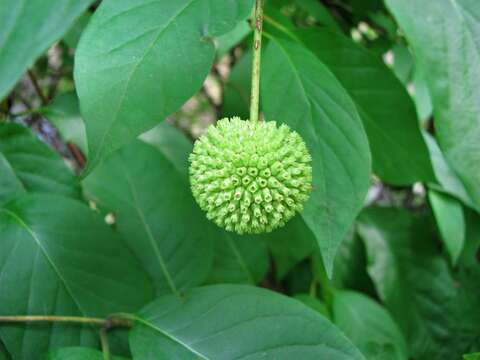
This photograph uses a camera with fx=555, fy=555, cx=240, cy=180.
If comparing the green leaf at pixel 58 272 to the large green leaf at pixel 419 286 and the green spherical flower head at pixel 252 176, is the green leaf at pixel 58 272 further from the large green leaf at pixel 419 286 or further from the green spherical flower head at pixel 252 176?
the large green leaf at pixel 419 286

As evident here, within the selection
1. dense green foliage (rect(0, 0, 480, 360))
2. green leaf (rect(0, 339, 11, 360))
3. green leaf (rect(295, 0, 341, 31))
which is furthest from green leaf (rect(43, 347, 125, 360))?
green leaf (rect(295, 0, 341, 31))

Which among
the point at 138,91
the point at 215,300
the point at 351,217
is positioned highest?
the point at 138,91

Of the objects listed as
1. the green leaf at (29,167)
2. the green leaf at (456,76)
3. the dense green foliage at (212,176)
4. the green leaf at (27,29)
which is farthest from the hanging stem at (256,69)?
the green leaf at (29,167)

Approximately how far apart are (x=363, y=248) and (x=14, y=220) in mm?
1182

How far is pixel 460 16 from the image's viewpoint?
91 centimetres

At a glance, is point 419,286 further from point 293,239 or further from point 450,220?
point 293,239

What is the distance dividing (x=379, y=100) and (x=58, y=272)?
835 mm

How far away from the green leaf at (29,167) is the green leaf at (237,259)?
462 millimetres

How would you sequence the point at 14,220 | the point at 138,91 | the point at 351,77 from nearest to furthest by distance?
the point at 138,91 < the point at 14,220 < the point at 351,77

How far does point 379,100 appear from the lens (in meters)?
1.35

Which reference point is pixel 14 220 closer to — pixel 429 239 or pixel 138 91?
pixel 138 91

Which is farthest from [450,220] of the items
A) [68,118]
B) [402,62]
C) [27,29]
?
[27,29]

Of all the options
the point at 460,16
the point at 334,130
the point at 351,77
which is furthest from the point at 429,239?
the point at 460,16

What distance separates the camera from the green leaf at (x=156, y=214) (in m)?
1.40
